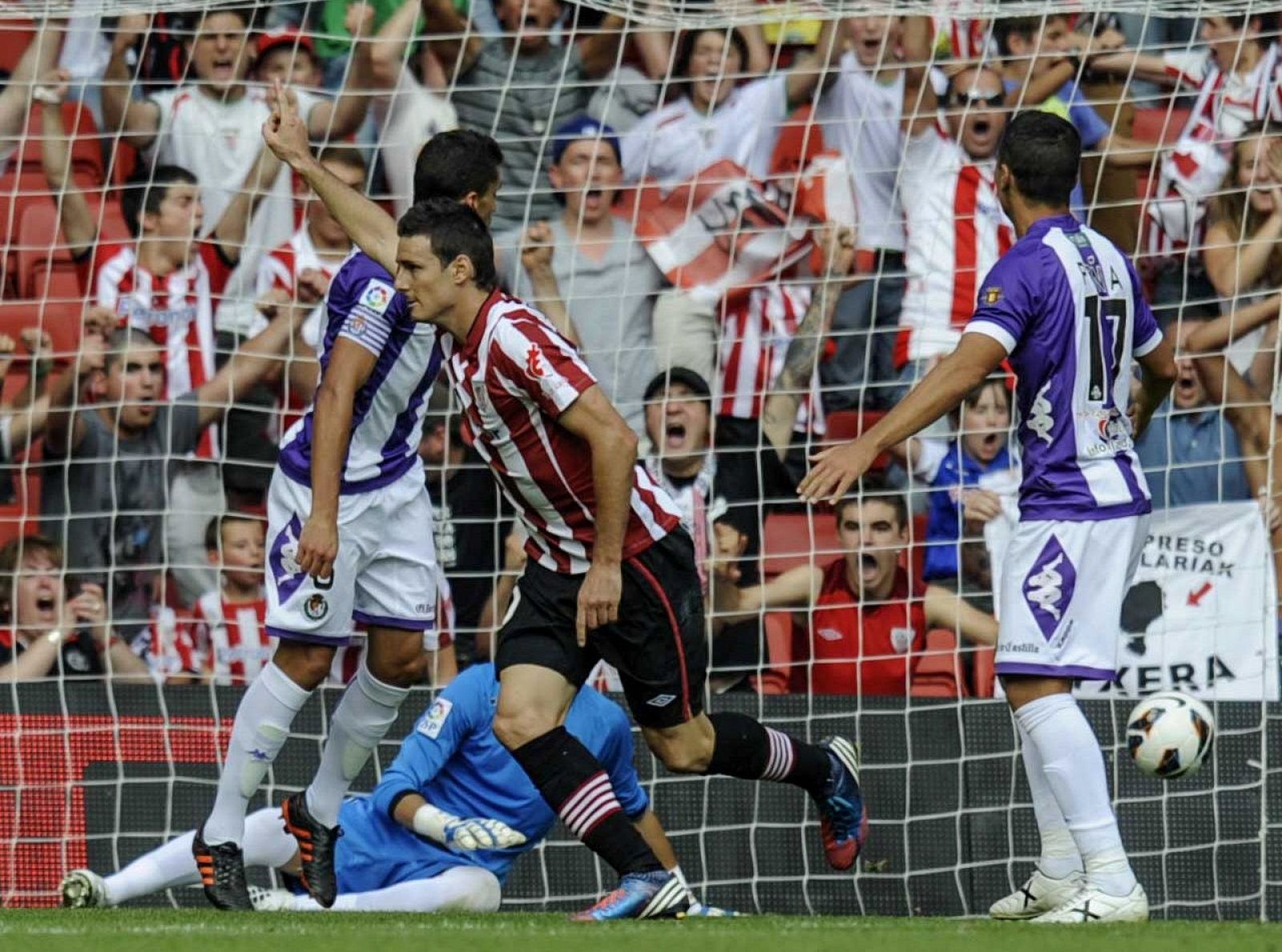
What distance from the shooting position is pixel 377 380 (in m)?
5.90

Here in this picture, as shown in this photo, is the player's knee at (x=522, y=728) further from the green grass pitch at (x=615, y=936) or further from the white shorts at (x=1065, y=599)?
the white shorts at (x=1065, y=599)

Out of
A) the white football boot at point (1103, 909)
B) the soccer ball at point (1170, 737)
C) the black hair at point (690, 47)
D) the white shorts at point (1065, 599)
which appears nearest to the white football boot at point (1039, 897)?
the white football boot at point (1103, 909)

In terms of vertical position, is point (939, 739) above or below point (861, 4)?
below

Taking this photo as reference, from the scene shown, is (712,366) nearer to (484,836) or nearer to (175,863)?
(484,836)

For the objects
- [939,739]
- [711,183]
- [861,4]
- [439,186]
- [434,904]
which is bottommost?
[434,904]

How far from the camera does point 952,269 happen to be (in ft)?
27.6

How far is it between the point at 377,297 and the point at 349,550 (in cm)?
77

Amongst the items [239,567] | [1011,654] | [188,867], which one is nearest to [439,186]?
[1011,654]

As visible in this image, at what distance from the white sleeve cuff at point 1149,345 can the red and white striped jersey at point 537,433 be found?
1341mm

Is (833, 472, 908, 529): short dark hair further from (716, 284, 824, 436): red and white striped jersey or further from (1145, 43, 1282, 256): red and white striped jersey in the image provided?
(1145, 43, 1282, 256): red and white striped jersey

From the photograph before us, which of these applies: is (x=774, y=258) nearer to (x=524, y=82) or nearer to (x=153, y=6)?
(x=524, y=82)

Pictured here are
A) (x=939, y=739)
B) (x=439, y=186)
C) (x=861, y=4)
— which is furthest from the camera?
(x=861, y=4)

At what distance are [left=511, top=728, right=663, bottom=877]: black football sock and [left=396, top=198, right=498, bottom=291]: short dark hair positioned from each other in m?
1.20

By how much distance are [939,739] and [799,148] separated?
9.08 ft
